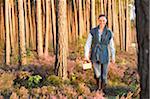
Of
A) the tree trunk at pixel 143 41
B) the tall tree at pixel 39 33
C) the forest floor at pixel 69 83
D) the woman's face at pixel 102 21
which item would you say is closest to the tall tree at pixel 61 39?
the forest floor at pixel 69 83

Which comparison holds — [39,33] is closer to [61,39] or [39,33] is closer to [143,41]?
[61,39]

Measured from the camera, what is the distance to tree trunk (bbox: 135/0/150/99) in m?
3.65

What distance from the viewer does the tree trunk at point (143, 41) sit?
12.0 feet

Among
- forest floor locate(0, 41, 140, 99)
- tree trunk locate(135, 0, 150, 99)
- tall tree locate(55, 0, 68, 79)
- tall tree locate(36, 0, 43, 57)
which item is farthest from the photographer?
tall tree locate(36, 0, 43, 57)

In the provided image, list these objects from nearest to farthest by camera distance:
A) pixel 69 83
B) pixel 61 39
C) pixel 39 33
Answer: pixel 69 83, pixel 61 39, pixel 39 33

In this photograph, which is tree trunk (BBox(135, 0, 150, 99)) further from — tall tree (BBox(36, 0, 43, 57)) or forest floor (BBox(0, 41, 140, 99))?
tall tree (BBox(36, 0, 43, 57))

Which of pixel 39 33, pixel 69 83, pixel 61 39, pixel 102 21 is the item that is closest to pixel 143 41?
pixel 102 21

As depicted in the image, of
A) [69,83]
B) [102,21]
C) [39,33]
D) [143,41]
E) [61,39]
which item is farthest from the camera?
[39,33]

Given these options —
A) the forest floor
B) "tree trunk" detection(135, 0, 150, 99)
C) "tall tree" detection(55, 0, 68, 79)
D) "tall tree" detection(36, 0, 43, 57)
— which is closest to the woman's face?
the forest floor

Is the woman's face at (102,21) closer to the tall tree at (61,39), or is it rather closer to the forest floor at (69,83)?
the forest floor at (69,83)

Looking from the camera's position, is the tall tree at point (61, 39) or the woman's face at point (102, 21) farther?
the tall tree at point (61, 39)

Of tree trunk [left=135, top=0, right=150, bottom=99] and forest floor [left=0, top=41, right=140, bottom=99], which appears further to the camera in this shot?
forest floor [left=0, top=41, right=140, bottom=99]

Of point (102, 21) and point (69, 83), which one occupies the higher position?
point (102, 21)

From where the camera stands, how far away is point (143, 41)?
12.1 ft
